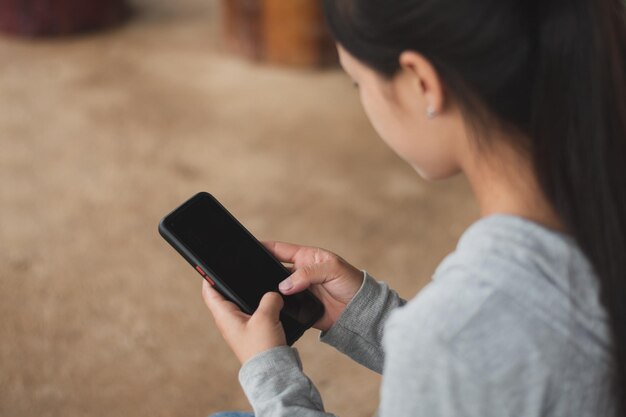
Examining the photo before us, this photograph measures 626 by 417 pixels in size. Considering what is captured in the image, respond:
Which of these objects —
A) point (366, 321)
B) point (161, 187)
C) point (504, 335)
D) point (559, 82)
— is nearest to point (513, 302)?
point (504, 335)

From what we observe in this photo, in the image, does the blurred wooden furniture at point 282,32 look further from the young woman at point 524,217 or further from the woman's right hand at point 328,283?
the young woman at point 524,217

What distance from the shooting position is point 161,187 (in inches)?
66.9

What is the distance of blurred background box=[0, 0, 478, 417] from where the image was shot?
130 centimetres

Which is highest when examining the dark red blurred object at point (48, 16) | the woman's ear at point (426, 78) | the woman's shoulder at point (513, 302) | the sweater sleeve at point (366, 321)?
the woman's ear at point (426, 78)

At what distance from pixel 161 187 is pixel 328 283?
97 centimetres

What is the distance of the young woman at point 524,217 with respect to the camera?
521mm

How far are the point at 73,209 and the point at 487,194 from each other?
47.0 inches

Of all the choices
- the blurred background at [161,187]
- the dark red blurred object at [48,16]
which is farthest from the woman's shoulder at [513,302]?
the dark red blurred object at [48,16]

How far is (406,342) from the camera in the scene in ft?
1.74

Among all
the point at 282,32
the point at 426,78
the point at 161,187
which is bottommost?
the point at 161,187

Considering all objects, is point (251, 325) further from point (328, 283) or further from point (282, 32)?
point (282, 32)

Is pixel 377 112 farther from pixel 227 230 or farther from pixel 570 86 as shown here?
pixel 227 230

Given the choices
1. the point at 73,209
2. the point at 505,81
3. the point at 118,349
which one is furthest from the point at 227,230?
the point at 73,209

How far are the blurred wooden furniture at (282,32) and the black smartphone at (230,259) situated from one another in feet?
4.52
